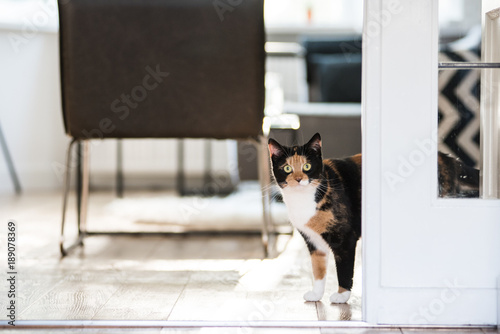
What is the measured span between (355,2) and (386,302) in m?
3.38

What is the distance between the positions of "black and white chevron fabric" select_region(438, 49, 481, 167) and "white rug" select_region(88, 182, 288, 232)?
51.0 inches

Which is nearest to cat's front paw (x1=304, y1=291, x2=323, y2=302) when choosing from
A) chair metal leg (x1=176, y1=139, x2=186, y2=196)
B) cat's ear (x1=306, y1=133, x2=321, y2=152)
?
cat's ear (x1=306, y1=133, x2=321, y2=152)

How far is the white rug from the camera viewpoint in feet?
8.23

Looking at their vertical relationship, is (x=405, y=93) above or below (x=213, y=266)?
above

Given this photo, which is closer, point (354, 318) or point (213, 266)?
point (354, 318)

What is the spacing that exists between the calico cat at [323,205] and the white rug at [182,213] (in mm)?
1078

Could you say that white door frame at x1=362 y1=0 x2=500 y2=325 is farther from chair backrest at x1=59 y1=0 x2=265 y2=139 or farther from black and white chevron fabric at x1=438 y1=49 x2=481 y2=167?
chair backrest at x1=59 y1=0 x2=265 y2=139

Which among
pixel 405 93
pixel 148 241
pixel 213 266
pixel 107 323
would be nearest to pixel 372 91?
pixel 405 93

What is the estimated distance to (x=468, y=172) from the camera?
1.25 m

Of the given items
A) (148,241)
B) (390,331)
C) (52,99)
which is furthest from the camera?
(52,99)

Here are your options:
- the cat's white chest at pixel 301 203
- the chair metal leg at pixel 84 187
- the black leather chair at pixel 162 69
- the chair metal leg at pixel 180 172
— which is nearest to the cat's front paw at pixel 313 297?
the cat's white chest at pixel 301 203

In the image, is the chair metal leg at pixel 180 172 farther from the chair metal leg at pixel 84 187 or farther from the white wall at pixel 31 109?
the chair metal leg at pixel 84 187

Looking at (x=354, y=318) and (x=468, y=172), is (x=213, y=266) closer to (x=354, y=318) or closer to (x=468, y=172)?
(x=354, y=318)

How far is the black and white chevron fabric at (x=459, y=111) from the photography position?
1224mm
